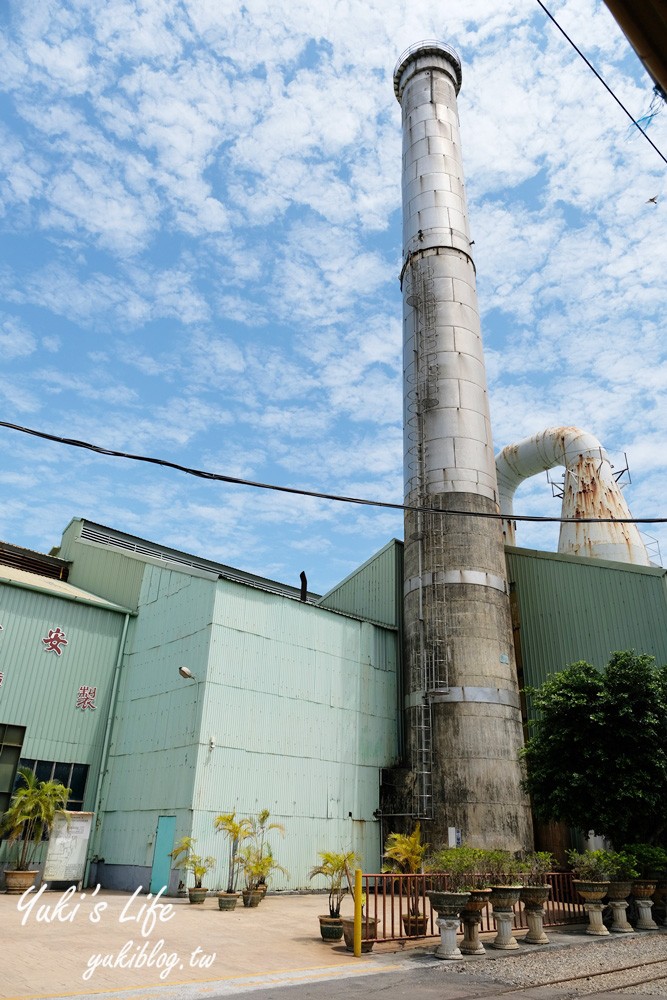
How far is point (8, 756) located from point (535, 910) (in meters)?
18.3

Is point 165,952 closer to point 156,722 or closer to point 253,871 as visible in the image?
point 253,871

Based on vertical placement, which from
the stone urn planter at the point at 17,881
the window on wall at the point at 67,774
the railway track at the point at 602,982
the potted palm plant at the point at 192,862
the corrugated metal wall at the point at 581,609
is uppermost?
the corrugated metal wall at the point at 581,609

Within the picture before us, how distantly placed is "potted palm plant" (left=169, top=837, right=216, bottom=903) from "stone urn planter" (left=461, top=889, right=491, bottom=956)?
9402 millimetres

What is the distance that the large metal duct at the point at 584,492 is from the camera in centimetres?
3272

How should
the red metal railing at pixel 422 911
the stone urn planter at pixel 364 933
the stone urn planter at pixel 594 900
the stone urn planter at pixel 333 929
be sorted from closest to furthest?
the stone urn planter at pixel 364 933
the red metal railing at pixel 422 911
the stone urn planter at pixel 333 929
the stone urn planter at pixel 594 900

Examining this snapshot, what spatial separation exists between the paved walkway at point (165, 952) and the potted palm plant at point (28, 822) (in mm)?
2444

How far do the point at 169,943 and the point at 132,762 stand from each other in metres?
13.2

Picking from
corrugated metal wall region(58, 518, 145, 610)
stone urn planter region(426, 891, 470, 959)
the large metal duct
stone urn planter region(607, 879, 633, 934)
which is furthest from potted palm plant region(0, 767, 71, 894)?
the large metal duct

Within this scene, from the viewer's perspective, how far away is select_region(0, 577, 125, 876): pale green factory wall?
24.9 meters

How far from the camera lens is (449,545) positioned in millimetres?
28781

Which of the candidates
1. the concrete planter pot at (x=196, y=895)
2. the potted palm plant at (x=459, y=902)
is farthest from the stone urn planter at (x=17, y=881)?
the potted palm plant at (x=459, y=902)

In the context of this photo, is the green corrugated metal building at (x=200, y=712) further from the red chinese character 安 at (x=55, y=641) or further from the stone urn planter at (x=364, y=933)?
the stone urn planter at (x=364, y=933)

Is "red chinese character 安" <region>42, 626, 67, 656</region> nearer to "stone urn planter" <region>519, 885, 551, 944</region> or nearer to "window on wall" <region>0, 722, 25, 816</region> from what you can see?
"window on wall" <region>0, 722, 25, 816</region>

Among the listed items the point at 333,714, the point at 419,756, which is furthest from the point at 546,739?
the point at 333,714
